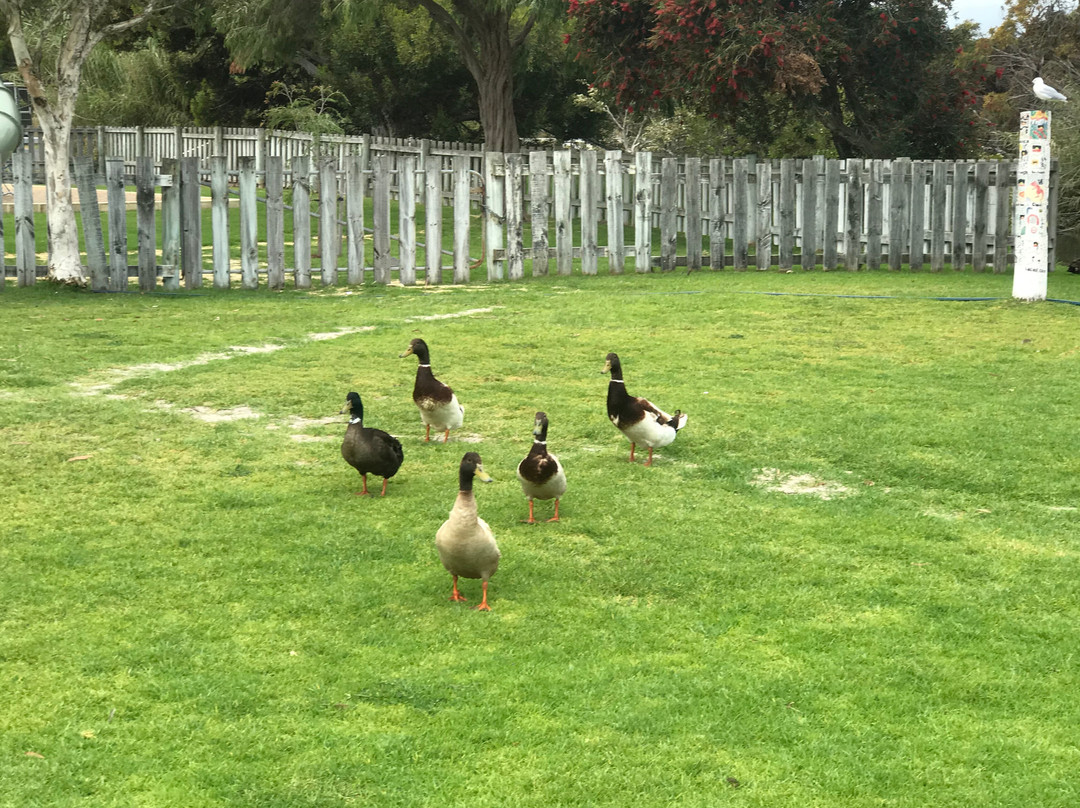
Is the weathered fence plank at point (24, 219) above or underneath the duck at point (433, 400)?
above

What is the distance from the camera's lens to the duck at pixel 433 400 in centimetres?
823

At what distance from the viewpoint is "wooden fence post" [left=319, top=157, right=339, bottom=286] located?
16406 mm

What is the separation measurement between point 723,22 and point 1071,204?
275 inches

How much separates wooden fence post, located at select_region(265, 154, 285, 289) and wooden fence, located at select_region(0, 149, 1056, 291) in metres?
0.02

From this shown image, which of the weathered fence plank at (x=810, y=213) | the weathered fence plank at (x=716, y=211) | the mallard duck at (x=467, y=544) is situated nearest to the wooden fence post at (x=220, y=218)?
the weathered fence plank at (x=716, y=211)

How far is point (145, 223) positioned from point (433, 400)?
894 cm

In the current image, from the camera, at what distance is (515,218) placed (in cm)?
1773

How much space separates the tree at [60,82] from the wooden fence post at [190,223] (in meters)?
1.34

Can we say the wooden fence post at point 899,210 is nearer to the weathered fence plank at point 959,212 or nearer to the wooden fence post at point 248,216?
the weathered fence plank at point 959,212

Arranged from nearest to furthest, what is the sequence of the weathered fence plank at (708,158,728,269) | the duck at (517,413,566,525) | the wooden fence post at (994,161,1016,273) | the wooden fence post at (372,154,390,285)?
the duck at (517,413,566,525) < the wooden fence post at (372,154,390,285) < the wooden fence post at (994,161,1016,273) < the weathered fence plank at (708,158,728,269)

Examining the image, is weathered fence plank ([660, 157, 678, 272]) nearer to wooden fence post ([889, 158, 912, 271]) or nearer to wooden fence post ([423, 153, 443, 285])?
wooden fence post ([889, 158, 912, 271])

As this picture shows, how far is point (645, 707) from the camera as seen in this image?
4.57m

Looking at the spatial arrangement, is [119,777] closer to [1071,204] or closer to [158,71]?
[1071,204]

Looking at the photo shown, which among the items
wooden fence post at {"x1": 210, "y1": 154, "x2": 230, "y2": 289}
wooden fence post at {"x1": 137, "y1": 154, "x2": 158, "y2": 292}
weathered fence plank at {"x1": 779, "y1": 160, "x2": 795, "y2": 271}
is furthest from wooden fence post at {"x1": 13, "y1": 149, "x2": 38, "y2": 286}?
weathered fence plank at {"x1": 779, "y1": 160, "x2": 795, "y2": 271}
